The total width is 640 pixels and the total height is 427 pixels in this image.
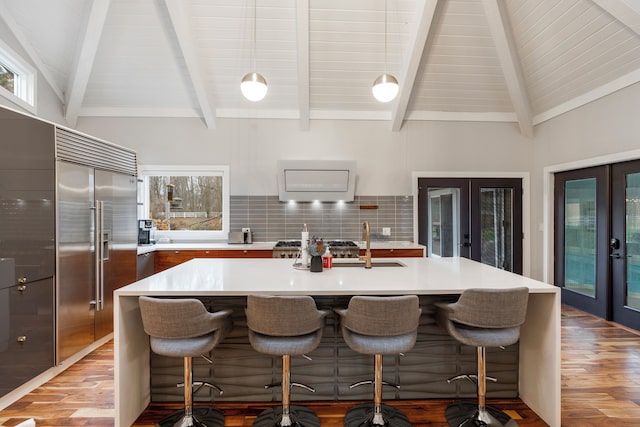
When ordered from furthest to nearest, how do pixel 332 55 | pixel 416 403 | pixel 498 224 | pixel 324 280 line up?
pixel 498 224 → pixel 332 55 → pixel 416 403 → pixel 324 280

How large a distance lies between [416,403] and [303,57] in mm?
3787

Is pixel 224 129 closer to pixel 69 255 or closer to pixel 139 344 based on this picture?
pixel 69 255

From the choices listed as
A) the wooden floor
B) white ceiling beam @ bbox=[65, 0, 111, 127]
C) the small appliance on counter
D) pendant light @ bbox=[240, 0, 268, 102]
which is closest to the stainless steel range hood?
the small appliance on counter

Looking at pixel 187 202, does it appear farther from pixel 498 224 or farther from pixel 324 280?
pixel 498 224

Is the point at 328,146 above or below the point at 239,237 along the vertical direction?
above

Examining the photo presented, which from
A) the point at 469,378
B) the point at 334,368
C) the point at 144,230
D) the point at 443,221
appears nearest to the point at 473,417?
the point at 469,378

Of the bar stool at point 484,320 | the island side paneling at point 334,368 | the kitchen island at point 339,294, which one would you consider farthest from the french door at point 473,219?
the bar stool at point 484,320

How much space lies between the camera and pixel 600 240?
13.6 ft

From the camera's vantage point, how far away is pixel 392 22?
13.1ft

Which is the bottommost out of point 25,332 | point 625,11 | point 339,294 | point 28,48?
point 25,332

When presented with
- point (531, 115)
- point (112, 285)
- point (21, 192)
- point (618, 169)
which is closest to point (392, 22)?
point (531, 115)

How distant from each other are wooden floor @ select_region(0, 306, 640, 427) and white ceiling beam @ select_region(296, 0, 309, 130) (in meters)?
3.70

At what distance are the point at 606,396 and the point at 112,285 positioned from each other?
444 centimetres

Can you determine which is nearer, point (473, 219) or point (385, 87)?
point (385, 87)
